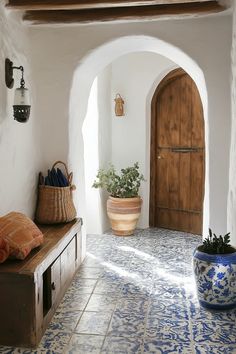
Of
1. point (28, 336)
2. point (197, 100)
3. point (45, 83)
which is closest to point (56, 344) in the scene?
point (28, 336)

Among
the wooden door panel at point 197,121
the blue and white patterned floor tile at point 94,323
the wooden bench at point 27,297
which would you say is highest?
the wooden door panel at point 197,121

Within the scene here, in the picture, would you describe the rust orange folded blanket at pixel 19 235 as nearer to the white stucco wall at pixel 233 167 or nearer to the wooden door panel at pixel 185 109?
the white stucco wall at pixel 233 167

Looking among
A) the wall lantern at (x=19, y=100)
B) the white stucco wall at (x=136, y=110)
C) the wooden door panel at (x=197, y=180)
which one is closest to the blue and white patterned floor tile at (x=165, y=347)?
the wall lantern at (x=19, y=100)

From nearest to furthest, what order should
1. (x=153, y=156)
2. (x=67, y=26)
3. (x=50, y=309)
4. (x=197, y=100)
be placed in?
(x=50, y=309), (x=67, y=26), (x=197, y=100), (x=153, y=156)

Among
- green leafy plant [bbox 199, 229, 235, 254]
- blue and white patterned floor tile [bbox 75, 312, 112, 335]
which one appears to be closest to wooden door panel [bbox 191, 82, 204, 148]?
green leafy plant [bbox 199, 229, 235, 254]

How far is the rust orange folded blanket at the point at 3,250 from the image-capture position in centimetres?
231

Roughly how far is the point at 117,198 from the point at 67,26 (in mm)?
2043

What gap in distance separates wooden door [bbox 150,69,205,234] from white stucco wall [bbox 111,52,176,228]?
0.12m

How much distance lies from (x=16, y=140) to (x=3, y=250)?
1.01m

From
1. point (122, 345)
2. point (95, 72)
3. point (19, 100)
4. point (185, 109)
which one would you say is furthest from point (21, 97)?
point (185, 109)

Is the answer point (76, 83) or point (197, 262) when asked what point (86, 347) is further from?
point (76, 83)

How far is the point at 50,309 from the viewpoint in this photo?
8.45 ft

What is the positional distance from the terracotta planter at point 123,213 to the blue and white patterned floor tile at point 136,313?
66cm

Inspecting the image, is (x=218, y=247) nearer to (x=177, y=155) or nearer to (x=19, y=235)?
(x=19, y=235)
